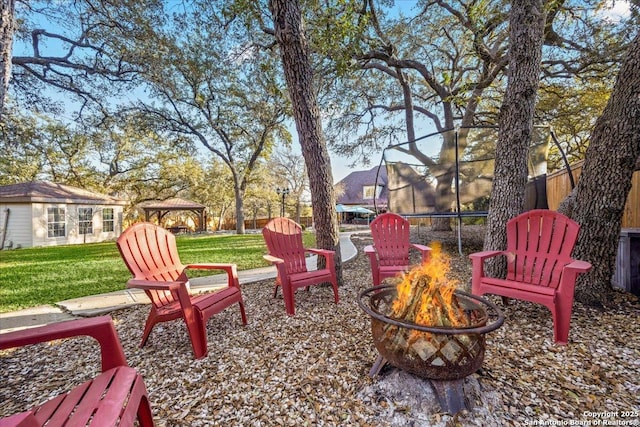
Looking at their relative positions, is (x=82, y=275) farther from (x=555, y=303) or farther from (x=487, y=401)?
(x=555, y=303)

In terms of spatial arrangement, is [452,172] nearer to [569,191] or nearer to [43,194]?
[569,191]

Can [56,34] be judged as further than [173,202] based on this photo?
No

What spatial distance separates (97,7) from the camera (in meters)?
5.95

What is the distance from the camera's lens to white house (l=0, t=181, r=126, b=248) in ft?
31.9

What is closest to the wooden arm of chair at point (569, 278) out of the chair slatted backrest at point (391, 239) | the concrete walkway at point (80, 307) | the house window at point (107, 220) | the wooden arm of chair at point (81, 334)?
the chair slatted backrest at point (391, 239)

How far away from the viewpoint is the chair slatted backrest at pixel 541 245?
2318mm

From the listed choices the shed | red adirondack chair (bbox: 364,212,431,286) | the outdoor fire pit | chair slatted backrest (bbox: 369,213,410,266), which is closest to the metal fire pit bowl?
the outdoor fire pit

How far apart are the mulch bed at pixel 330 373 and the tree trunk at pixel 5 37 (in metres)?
1.84

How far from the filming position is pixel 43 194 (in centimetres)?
1012

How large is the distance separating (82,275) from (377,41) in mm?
7053

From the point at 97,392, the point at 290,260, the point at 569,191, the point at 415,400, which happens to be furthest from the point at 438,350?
the point at 569,191

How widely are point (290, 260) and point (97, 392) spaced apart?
7.09 feet

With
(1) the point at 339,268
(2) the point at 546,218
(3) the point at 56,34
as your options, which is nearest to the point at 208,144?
(3) the point at 56,34

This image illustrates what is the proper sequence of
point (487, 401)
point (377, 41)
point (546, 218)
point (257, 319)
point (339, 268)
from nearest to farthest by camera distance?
point (487, 401), point (546, 218), point (257, 319), point (339, 268), point (377, 41)
